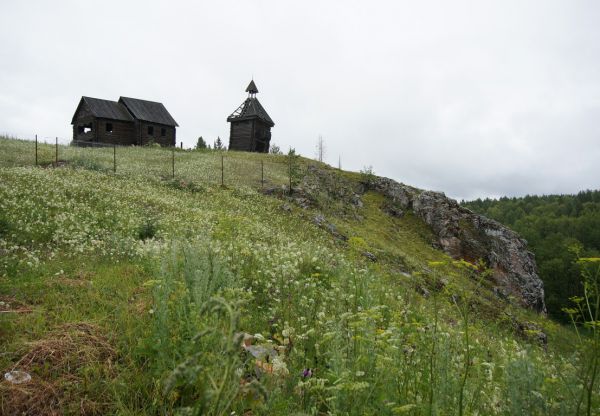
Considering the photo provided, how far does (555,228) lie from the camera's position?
431 ft

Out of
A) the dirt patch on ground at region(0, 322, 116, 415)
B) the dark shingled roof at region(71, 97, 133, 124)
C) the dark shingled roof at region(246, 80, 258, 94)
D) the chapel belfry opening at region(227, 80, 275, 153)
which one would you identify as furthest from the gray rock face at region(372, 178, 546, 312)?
the dark shingled roof at region(71, 97, 133, 124)

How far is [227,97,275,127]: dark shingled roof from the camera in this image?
5844 cm

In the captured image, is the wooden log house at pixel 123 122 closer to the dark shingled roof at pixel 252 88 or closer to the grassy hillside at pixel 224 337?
the dark shingled roof at pixel 252 88

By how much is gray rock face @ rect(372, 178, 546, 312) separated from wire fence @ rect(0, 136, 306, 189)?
1543 centimetres

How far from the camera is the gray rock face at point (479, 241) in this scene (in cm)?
3991

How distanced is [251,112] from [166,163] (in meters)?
23.0

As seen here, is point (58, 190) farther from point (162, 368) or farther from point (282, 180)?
point (282, 180)

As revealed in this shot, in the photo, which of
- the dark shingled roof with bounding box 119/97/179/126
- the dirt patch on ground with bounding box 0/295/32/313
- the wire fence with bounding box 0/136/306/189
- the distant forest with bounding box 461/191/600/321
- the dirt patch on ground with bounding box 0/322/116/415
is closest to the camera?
the dirt patch on ground with bounding box 0/322/116/415

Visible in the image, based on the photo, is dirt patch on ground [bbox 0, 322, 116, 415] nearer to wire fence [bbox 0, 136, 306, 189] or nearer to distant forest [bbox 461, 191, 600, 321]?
wire fence [bbox 0, 136, 306, 189]

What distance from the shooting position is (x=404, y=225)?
1663 inches

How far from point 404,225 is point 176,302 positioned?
131 feet

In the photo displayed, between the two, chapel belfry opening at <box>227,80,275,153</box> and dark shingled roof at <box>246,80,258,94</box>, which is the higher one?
dark shingled roof at <box>246,80,258,94</box>

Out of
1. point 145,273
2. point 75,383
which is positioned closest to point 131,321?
point 75,383

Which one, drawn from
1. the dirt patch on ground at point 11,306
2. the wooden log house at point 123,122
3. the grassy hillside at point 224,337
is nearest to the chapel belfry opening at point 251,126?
the wooden log house at point 123,122
